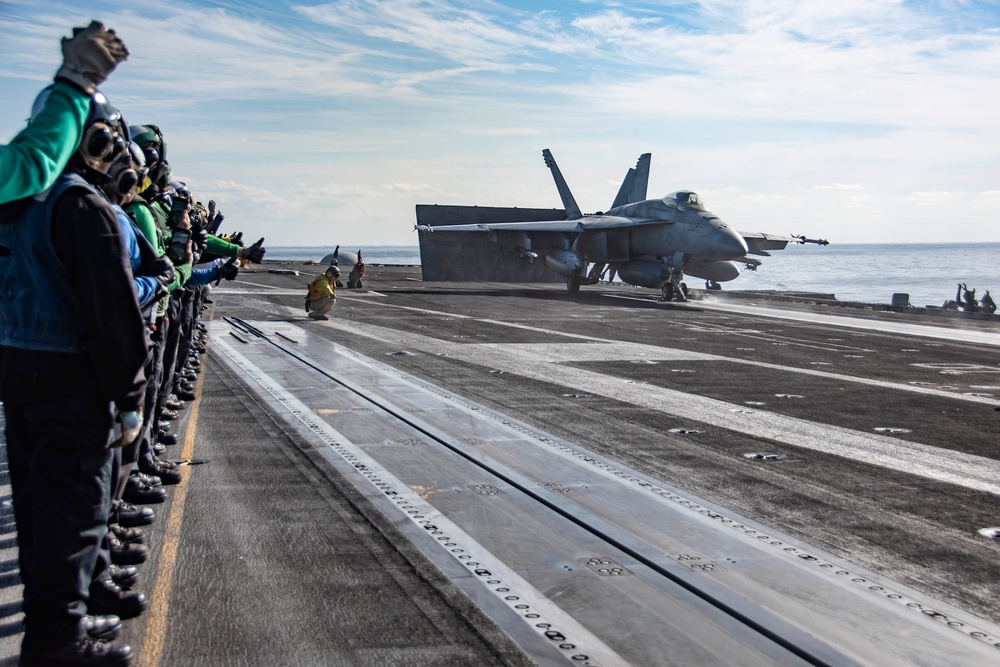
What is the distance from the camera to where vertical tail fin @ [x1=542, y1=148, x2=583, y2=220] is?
162 ft

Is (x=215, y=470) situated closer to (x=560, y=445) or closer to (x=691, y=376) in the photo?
(x=560, y=445)

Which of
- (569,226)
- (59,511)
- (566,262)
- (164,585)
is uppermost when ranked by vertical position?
(569,226)

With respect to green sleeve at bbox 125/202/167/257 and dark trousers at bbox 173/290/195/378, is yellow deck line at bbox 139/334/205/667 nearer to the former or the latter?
green sleeve at bbox 125/202/167/257

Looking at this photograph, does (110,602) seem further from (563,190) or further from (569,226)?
(563,190)

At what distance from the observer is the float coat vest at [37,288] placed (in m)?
3.76

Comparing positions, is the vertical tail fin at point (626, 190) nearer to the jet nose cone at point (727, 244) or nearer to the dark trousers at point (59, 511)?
the jet nose cone at point (727, 244)

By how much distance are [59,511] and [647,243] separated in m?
34.1

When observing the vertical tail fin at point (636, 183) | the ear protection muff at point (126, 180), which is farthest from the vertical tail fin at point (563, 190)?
the ear protection muff at point (126, 180)

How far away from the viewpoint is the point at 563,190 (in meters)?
50.2

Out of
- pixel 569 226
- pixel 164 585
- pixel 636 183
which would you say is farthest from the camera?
pixel 636 183

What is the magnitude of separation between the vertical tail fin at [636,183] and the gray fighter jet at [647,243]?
28.1 feet

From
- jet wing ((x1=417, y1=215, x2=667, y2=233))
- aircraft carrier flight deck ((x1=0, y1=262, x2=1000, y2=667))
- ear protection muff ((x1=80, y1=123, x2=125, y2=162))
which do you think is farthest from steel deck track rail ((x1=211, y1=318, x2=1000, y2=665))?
jet wing ((x1=417, y1=215, x2=667, y2=233))

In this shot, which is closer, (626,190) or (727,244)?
(727,244)

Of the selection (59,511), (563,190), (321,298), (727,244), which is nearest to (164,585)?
(59,511)
